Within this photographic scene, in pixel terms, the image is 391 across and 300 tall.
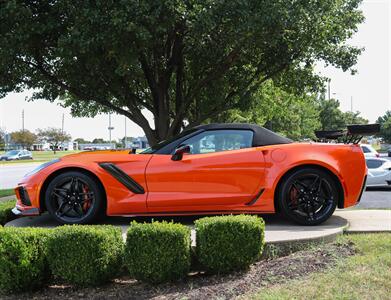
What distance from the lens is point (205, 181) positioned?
17.7ft

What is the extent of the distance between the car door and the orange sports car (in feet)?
0.04

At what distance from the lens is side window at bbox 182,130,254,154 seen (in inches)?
222

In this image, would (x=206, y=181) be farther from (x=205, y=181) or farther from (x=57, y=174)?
(x=57, y=174)

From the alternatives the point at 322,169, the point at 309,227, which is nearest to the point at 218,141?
the point at 322,169

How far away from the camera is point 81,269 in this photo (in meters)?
4.10

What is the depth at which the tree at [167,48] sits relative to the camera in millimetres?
8328

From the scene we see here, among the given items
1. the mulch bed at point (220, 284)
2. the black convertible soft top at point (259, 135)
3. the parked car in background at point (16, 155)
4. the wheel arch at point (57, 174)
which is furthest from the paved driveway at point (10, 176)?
the parked car in background at point (16, 155)

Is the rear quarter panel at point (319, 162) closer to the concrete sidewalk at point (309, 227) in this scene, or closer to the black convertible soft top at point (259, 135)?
the black convertible soft top at point (259, 135)

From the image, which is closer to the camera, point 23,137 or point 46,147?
point 23,137

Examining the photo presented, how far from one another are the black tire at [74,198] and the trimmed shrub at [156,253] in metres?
1.49

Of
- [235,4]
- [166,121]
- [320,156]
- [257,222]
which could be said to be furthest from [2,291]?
[166,121]

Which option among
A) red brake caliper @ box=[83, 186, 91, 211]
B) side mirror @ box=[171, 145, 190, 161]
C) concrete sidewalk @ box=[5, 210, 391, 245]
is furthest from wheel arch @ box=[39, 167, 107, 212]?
side mirror @ box=[171, 145, 190, 161]

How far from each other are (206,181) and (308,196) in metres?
1.28

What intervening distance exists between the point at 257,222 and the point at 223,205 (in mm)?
1176
